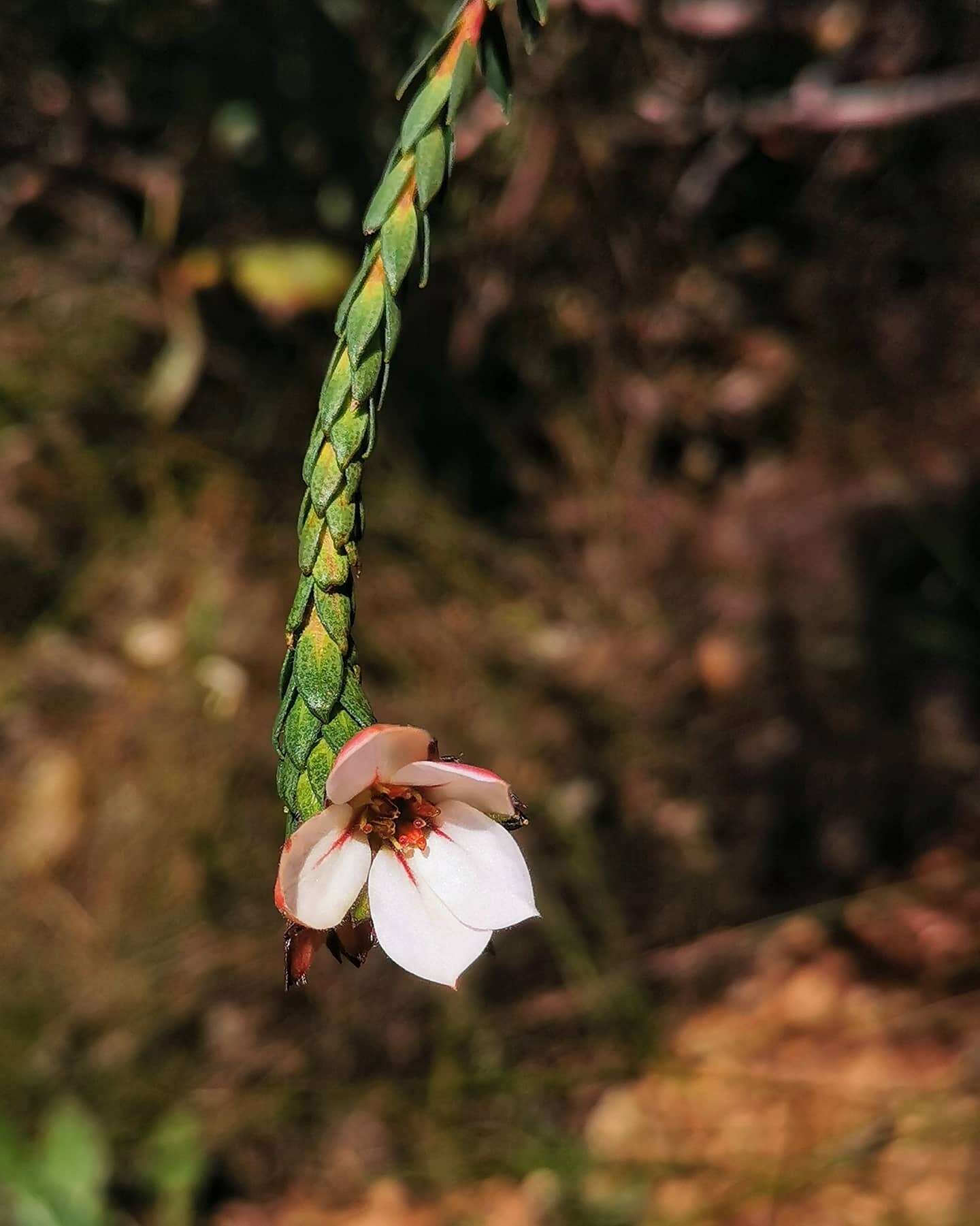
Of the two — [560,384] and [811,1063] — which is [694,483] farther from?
[811,1063]

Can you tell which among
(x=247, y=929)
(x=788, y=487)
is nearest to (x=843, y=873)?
(x=788, y=487)

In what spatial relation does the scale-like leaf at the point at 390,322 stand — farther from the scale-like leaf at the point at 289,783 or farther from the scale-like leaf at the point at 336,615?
the scale-like leaf at the point at 289,783

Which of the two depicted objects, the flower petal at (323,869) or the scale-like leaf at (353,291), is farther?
the scale-like leaf at (353,291)

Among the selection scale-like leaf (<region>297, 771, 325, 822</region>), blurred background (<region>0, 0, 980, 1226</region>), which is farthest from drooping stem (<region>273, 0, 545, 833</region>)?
blurred background (<region>0, 0, 980, 1226</region>)

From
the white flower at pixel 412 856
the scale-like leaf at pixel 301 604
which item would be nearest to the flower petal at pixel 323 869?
the white flower at pixel 412 856

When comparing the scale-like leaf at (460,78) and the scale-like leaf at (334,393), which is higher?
the scale-like leaf at (460,78)

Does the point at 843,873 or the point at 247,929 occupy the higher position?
the point at 843,873

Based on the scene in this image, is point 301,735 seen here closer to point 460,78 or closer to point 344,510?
point 344,510

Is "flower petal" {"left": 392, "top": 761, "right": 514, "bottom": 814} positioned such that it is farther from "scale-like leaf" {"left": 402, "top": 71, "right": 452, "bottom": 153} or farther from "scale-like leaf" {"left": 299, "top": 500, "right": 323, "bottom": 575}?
"scale-like leaf" {"left": 402, "top": 71, "right": 452, "bottom": 153}
